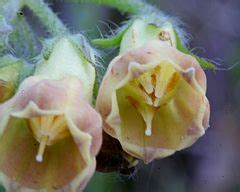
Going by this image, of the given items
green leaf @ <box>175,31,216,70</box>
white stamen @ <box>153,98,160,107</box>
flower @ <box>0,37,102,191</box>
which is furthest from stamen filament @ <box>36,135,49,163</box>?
green leaf @ <box>175,31,216,70</box>

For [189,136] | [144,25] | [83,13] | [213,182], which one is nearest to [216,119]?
[213,182]

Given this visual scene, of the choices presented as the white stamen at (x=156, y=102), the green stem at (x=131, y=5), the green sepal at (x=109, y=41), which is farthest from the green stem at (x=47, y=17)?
the white stamen at (x=156, y=102)

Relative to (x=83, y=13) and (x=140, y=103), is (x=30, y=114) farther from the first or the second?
(x=83, y=13)

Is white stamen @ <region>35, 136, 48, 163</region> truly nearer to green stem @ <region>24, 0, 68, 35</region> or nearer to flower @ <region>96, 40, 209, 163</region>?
flower @ <region>96, 40, 209, 163</region>

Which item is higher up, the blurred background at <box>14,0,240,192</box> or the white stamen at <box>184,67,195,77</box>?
the white stamen at <box>184,67,195,77</box>

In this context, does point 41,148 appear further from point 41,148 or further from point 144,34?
point 144,34

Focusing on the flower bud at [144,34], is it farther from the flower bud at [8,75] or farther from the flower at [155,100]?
the flower bud at [8,75]
